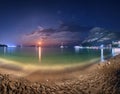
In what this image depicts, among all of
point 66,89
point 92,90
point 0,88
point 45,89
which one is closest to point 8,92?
point 0,88

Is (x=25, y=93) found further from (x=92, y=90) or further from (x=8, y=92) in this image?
(x=92, y=90)

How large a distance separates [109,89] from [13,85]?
6277mm

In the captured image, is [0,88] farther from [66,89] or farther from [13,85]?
[66,89]

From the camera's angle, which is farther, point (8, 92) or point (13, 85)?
point (13, 85)

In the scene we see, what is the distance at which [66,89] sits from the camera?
1325 centimetres

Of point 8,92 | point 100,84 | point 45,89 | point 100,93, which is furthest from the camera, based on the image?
point 100,84

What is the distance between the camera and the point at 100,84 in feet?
46.1

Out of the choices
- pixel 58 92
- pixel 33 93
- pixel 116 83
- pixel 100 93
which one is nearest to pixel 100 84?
pixel 116 83

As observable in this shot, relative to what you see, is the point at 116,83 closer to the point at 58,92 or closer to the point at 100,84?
the point at 100,84

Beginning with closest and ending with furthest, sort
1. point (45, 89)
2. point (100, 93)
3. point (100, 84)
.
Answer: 1. point (100, 93)
2. point (45, 89)
3. point (100, 84)

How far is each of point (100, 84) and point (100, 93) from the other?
6.70ft

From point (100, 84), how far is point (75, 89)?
6.92ft

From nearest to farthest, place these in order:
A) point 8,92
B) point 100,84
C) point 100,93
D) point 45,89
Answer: point 8,92 < point 100,93 < point 45,89 < point 100,84

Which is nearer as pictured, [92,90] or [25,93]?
[25,93]
